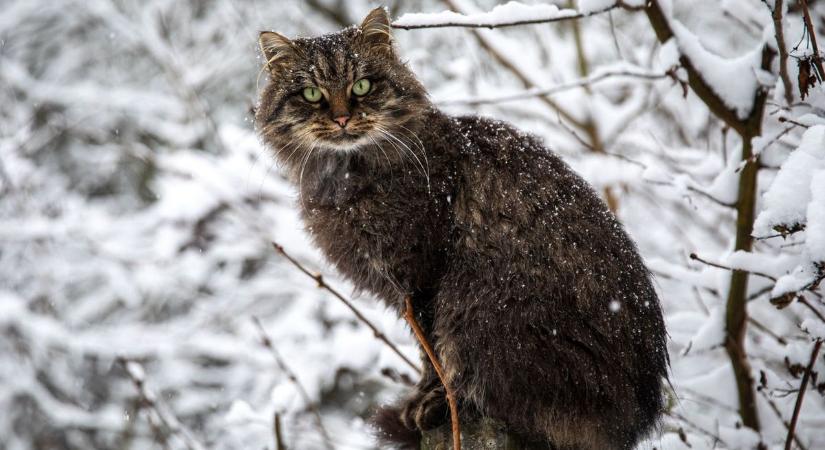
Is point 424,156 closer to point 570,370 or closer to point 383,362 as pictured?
point 570,370

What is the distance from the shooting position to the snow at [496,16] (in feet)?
7.39

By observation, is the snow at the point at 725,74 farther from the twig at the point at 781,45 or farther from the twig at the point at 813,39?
the twig at the point at 813,39

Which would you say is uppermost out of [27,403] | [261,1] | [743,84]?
[261,1]

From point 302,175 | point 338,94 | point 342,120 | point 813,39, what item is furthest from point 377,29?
point 813,39

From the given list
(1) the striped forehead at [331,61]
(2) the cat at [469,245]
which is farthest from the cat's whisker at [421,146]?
(1) the striped forehead at [331,61]

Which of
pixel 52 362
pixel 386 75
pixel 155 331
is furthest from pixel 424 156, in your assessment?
pixel 52 362

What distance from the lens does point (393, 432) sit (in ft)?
8.74

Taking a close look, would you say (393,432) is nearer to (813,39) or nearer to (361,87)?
(361,87)

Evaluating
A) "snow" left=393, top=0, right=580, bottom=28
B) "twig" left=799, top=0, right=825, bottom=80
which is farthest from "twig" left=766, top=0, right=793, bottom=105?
"snow" left=393, top=0, right=580, bottom=28

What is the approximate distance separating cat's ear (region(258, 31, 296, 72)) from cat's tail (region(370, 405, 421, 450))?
1451mm

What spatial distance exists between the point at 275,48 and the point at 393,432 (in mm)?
1598

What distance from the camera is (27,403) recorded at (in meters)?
8.07

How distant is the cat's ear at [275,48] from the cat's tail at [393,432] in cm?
145

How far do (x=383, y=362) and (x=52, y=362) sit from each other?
234 inches
